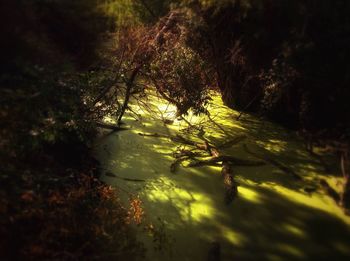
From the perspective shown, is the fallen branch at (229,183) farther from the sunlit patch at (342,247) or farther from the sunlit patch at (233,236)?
the sunlit patch at (342,247)

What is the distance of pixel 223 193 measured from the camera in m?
5.01

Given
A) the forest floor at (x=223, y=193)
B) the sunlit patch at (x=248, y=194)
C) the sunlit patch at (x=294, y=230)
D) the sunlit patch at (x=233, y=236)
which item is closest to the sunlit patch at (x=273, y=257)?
the forest floor at (x=223, y=193)

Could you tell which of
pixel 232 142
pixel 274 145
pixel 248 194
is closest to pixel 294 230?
pixel 248 194

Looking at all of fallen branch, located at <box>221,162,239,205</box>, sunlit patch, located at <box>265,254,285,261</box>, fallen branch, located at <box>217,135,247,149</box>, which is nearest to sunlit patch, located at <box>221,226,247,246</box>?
sunlit patch, located at <box>265,254,285,261</box>

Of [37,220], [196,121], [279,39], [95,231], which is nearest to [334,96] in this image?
[279,39]

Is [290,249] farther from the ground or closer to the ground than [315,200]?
closer to the ground

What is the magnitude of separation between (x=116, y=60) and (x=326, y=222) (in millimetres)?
4465

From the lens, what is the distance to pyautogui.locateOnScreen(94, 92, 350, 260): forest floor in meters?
4.11

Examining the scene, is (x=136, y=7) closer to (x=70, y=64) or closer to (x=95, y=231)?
(x=70, y=64)

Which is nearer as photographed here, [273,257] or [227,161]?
[273,257]

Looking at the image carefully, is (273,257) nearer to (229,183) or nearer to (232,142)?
(229,183)

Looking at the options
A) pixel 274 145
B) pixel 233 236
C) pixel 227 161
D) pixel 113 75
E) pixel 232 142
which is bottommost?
pixel 233 236

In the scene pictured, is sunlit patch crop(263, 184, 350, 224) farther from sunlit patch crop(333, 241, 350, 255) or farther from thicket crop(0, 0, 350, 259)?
sunlit patch crop(333, 241, 350, 255)

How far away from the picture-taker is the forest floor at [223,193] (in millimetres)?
4105
